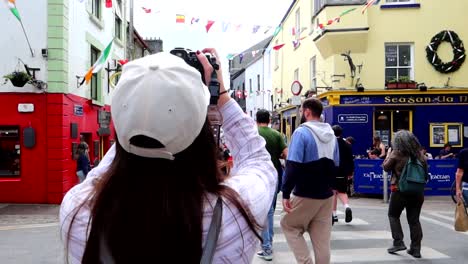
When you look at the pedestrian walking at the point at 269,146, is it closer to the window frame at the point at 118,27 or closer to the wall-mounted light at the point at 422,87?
the wall-mounted light at the point at 422,87

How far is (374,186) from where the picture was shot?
13.6m

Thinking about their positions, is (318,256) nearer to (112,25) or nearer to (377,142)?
(377,142)

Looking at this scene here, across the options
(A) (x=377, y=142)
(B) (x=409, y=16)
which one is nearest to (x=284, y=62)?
(B) (x=409, y=16)

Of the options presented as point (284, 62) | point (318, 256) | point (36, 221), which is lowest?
point (36, 221)

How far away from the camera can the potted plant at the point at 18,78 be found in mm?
12109

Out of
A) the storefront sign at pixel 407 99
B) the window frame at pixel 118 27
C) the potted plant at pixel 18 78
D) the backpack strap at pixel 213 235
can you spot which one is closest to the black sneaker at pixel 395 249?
the backpack strap at pixel 213 235

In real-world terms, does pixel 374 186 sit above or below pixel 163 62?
below

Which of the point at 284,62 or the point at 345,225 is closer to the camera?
the point at 345,225

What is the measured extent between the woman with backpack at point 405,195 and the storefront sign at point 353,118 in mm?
10422

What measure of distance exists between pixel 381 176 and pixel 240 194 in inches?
499

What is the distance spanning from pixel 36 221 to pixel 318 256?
7.38m

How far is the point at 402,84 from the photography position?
54.7ft

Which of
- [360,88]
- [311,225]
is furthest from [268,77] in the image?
[311,225]

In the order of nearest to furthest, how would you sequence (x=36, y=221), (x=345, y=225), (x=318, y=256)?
(x=318, y=256)
(x=345, y=225)
(x=36, y=221)
